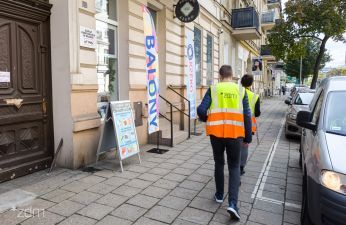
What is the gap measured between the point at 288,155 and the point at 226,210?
12.7 feet

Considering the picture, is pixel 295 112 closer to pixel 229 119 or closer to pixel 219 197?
pixel 219 197

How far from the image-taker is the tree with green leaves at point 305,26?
48.2ft

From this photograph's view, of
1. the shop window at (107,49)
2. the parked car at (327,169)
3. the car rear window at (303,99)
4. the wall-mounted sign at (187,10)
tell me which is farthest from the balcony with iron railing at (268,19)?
the parked car at (327,169)

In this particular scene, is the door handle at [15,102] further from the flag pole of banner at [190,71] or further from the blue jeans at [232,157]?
the flag pole of banner at [190,71]

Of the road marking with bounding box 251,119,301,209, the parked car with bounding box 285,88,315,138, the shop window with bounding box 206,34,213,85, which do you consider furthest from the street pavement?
the shop window with bounding box 206,34,213,85

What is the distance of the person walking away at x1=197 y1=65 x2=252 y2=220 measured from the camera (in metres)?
3.81

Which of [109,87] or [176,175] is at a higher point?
[109,87]

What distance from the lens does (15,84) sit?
480cm

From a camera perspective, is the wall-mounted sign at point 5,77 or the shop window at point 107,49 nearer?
the wall-mounted sign at point 5,77

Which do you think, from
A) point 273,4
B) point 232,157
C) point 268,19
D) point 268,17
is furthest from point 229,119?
point 273,4

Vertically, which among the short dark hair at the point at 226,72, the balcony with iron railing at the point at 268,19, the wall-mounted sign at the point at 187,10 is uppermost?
the balcony with iron railing at the point at 268,19

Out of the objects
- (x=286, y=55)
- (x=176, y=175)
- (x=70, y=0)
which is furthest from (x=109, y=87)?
(x=286, y=55)

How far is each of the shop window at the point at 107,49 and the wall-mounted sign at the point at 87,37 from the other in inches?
33.6

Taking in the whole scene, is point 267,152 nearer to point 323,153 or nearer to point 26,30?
point 323,153
